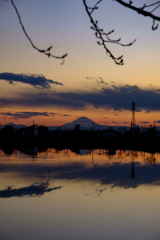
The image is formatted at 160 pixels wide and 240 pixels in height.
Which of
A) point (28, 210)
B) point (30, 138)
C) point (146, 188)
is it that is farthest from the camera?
point (30, 138)

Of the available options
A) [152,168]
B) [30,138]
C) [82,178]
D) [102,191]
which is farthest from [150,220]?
[30,138]

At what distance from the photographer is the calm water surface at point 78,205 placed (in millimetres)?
12938

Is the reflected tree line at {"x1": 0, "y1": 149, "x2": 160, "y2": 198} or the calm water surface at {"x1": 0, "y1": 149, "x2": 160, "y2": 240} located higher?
the reflected tree line at {"x1": 0, "y1": 149, "x2": 160, "y2": 198}

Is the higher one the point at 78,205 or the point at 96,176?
the point at 96,176

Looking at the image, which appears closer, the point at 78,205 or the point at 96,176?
the point at 78,205

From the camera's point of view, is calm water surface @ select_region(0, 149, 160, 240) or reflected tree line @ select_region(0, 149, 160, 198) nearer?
calm water surface @ select_region(0, 149, 160, 240)

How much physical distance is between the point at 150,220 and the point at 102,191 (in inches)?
270

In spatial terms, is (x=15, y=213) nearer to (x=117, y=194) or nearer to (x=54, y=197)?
(x=54, y=197)

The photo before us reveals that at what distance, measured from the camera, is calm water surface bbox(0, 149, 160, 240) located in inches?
509

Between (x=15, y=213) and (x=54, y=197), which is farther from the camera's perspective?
(x=54, y=197)

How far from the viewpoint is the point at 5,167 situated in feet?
104

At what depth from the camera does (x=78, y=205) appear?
17234 mm

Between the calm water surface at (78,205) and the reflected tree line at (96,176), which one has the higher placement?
the reflected tree line at (96,176)

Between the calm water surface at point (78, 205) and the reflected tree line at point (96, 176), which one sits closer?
the calm water surface at point (78, 205)
